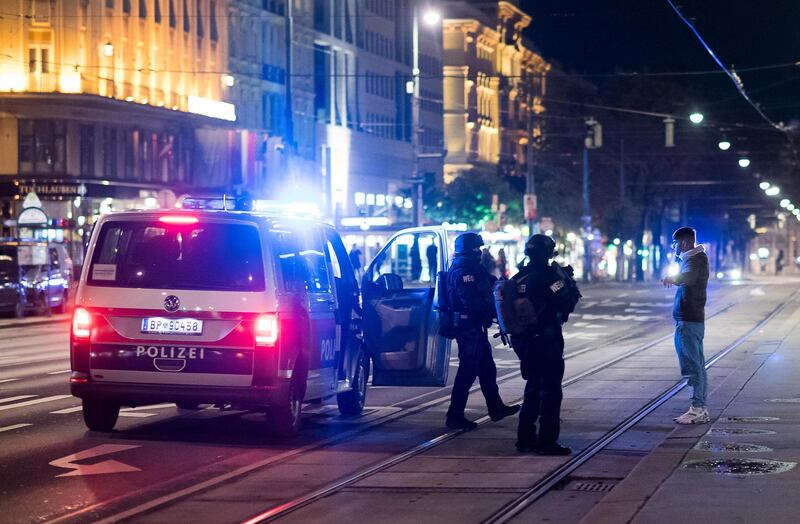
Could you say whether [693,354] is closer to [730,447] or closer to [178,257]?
[730,447]

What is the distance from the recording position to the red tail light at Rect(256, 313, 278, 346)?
13695 mm

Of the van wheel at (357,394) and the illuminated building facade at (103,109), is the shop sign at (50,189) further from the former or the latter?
the van wheel at (357,394)

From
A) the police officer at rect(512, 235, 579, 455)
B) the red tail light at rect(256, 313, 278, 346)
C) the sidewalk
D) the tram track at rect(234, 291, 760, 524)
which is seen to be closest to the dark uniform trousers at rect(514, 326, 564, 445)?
the police officer at rect(512, 235, 579, 455)

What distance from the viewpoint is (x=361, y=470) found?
12359 mm

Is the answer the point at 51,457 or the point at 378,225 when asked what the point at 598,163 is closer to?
the point at 378,225

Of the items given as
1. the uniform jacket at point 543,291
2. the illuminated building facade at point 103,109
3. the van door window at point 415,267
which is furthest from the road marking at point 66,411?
the illuminated building facade at point 103,109

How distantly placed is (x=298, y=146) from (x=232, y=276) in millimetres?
72120

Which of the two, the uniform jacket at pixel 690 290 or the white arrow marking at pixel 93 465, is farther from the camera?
the uniform jacket at pixel 690 290

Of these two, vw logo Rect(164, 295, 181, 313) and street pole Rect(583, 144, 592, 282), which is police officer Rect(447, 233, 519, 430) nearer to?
vw logo Rect(164, 295, 181, 313)

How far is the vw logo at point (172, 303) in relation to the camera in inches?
543

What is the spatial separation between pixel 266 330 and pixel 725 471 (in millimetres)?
4061

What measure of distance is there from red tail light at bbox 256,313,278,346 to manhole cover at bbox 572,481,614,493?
3.19 meters

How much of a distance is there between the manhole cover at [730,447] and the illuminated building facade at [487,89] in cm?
10434

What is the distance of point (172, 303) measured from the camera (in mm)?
13797
